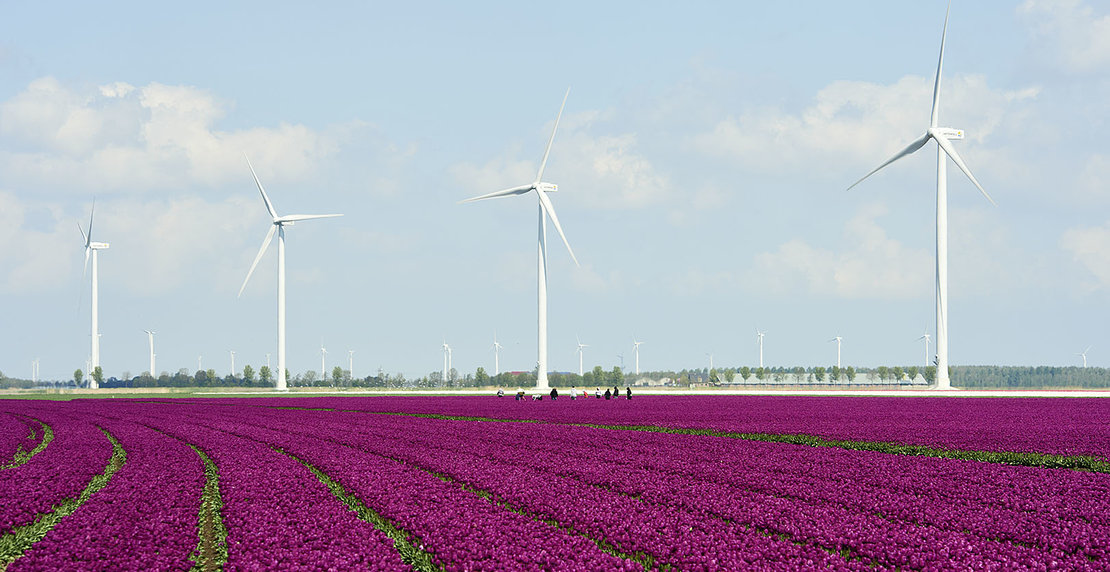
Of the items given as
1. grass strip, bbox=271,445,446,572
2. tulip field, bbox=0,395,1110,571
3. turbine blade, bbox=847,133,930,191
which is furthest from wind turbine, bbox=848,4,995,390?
grass strip, bbox=271,445,446,572

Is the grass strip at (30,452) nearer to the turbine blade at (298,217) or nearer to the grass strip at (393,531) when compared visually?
the grass strip at (393,531)

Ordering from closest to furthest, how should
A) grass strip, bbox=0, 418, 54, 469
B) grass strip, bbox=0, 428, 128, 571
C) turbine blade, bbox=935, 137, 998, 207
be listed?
grass strip, bbox=0, 428, 128, 571 → grass strip, bbox=0, 418, 54, 469 → turbine blade, bbox=935, 137, 998, 207

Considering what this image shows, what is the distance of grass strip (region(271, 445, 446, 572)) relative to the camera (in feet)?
52.6

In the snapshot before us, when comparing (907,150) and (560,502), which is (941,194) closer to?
(907,150)

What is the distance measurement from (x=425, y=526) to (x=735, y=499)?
7097 mm

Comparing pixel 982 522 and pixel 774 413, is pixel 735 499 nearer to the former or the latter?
pixel 982 522

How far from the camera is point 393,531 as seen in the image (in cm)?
1889

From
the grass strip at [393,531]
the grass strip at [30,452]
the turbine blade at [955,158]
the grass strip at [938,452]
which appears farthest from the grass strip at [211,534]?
the turbine blade at [955,158]

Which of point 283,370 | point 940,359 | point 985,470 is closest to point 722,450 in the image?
point 985,470

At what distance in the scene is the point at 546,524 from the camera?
1869 cm

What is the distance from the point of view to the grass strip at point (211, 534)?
54.2ft

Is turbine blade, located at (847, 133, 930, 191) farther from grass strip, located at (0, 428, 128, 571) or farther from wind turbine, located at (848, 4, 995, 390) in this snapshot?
grass strip, located at (0, 428, 128, 571)

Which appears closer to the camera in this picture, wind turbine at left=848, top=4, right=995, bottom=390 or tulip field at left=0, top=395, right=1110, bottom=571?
tulip field at left=0, top=395, right=1110, bottom=571

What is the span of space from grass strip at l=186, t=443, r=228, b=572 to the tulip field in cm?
9
